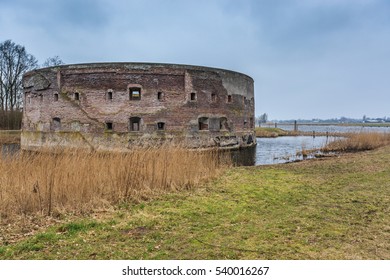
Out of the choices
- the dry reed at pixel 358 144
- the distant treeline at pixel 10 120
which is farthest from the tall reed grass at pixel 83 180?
the distant treeline at pixel 10 120

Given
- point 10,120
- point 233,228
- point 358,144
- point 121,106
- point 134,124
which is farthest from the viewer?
point 10,120

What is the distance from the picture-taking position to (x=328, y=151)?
1678cm

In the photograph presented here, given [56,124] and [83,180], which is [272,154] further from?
Result: [83,180]

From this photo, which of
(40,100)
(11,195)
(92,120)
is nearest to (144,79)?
(92,120)

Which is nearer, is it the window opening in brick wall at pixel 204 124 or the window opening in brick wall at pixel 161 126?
the window opening in brick wall at pixel 161 126

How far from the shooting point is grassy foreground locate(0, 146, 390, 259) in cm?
310

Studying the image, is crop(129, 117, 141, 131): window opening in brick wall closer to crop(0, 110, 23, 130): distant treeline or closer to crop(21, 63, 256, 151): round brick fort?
crop(21, 63, 256, 151): round brick fort

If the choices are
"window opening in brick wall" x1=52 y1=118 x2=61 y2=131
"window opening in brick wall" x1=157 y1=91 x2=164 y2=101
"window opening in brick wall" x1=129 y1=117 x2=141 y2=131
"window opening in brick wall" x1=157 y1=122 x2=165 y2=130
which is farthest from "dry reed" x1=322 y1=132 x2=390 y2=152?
"window opening in brick wall" x1=52 y1=118 x2=61 y2=131

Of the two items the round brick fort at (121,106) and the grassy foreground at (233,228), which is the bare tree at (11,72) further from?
the grassy foreground at (233,228)

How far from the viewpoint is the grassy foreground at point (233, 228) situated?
10.2ft

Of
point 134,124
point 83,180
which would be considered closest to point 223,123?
point 134,124

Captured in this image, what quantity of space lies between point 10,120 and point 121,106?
18.5 metres

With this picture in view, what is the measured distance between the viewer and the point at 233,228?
3.86 meters

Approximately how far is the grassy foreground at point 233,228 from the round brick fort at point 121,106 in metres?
10.9
